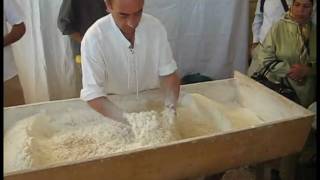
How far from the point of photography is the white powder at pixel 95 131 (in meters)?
0.83

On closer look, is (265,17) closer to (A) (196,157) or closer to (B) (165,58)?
(B) (165,58)

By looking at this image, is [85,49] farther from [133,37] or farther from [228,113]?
[228,113]

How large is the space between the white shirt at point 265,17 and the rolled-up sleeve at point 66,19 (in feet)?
1.59

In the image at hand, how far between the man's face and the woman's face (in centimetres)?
42

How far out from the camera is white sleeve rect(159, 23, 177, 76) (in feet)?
2.97

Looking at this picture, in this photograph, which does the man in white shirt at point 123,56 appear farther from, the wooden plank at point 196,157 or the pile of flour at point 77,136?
the wooden plank at point 196,157

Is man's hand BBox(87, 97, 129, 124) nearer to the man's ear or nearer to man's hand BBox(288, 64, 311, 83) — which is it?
the man's ear

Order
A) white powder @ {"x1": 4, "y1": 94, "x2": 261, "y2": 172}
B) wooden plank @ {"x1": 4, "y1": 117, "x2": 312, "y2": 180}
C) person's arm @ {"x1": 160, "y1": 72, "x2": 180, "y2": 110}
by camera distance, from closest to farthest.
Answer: wooden plank @ {"x1": 4, "y1": 117, "x2": 312, "y2": 180} → white powder @ {"x1": 4, "y1": 94, "x2": 261, "y2": 172} → person's arm @ {"x1": 160, "y1": 72, "x2": 180, "y2": 110}

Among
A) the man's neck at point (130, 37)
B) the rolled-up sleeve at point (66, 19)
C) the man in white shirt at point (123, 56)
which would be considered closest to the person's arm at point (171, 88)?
the man in white shirt at point (123, 56)

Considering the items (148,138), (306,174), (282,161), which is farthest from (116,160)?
(306,174)

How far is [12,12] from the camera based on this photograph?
0.76 metres

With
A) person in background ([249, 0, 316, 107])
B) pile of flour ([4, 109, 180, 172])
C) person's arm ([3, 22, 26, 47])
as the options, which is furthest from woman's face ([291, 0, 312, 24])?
person's arm ([3, 22, 26, 47])

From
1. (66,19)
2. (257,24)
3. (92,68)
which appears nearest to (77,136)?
(92,68)

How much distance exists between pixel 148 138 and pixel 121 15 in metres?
0.28
